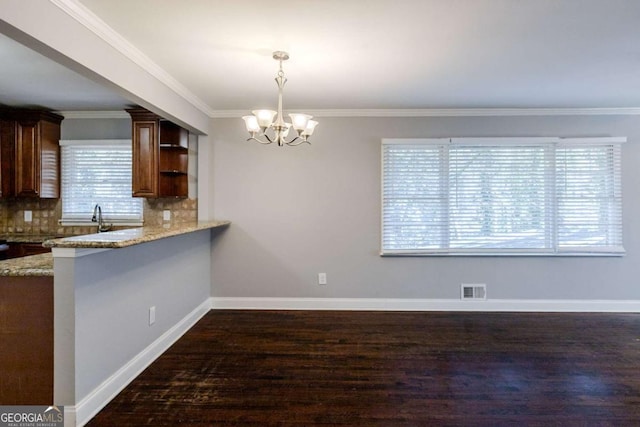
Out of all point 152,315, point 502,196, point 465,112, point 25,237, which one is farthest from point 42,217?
point 502,196

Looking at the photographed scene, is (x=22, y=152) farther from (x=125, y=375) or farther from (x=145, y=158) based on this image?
(x=125, y=375)

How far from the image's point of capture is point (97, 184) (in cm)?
420

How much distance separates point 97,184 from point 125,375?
270 centimetres

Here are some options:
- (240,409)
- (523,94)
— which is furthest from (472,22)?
(240,409)

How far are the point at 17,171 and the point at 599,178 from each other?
6586 mm

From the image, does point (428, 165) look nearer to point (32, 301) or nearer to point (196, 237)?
point (196, 237)

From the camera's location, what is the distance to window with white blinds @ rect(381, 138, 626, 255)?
394 cm

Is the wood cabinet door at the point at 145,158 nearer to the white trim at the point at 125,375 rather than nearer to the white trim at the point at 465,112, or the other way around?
the white trim at the point at 465,112

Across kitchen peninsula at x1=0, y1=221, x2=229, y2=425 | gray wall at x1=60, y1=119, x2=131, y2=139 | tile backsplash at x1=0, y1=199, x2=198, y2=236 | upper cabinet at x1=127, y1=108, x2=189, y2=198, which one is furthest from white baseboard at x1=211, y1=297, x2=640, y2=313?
gray wall at x1=60, y1=119, x2=131, y2=139

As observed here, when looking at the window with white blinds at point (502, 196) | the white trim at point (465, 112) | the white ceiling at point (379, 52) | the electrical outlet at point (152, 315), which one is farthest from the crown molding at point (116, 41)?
the window with white blinds at point (502, 196)

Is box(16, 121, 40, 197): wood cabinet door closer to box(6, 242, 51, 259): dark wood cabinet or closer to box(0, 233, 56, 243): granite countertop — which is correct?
box(0, 233, 56, 243): granite countertop

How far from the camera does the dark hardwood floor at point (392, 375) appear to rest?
207 cm

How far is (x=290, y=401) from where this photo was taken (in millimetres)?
2205

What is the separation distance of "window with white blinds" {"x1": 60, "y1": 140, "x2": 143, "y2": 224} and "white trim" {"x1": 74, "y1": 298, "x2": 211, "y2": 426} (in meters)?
1.70
